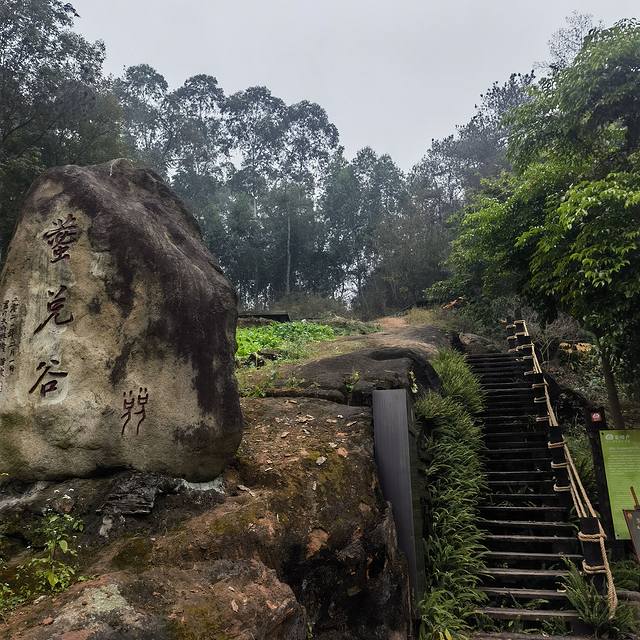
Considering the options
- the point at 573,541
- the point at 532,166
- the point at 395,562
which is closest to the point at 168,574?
the point at 395,562

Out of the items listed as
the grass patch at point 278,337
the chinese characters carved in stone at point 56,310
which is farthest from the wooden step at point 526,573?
the chinese characters carved in stone at point 56,310

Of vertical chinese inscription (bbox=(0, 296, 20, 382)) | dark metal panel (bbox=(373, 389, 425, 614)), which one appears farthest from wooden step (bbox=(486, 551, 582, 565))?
vertical chinese inscription (bbox=(0, 296, 20, 382))

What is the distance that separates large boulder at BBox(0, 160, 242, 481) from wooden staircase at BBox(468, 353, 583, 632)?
3975 mm

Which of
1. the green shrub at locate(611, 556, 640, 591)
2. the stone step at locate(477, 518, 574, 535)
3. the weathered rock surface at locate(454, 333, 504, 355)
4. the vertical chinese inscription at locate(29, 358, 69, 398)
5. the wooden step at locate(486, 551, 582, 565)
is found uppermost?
the weathered rock surface at locate(454, 333, 504, 355)

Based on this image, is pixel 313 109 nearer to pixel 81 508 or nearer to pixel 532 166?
pixel 532 166

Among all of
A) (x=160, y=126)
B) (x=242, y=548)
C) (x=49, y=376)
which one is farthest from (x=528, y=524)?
(x=160, y=126)

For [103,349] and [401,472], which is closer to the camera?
[103,349]

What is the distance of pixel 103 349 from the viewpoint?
367cm

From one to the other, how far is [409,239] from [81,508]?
21962 millimetres

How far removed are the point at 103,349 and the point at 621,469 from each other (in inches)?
224

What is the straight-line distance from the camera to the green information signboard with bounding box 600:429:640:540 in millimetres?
5840

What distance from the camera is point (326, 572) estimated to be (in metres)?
3.98

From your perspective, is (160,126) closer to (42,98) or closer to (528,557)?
(42,98)

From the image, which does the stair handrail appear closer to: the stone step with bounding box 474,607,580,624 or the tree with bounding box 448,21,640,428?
the stone step with bounding box 474,607,580,624
